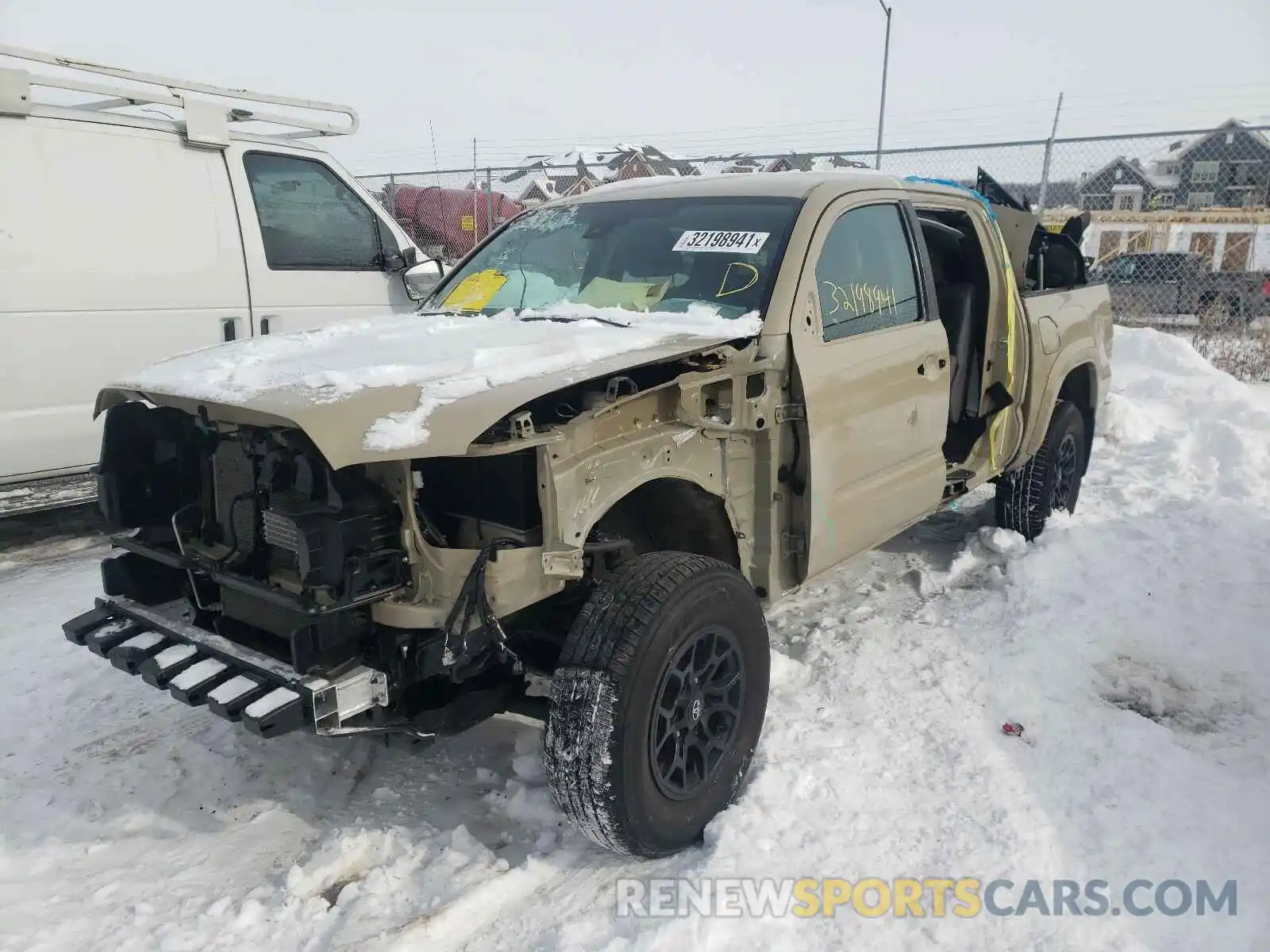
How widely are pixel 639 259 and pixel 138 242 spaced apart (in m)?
3.02

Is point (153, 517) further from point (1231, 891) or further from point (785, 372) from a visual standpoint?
point (1231, 891)

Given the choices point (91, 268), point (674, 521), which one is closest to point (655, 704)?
point (674, 521)

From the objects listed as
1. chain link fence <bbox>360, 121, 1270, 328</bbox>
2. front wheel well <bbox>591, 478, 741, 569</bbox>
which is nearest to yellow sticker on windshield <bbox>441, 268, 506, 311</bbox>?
front wheel well <bbox>591, 478, 741, 569</bbox>

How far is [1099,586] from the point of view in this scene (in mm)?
4566

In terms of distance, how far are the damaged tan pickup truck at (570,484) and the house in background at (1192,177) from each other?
28.9 feet

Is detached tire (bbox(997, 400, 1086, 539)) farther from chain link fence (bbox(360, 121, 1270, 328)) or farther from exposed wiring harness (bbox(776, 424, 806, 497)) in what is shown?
chain link fence (bbox(360, 121, 1270, 328))

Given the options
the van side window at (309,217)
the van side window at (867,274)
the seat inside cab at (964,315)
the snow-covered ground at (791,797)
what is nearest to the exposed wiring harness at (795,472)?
the van side window at (867,274)

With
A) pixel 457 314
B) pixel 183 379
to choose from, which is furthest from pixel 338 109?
pixel 183 379

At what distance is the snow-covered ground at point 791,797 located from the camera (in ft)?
8.37

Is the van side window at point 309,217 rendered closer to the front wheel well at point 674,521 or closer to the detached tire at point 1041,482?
the front wheel well at point 674,521

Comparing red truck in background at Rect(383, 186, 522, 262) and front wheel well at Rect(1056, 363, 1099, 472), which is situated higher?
red truck in background at Rect(383, 186, 522, 262)

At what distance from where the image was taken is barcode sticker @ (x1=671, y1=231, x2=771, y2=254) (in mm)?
3555

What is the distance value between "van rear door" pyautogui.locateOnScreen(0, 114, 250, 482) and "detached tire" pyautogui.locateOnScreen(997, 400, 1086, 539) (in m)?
4.55

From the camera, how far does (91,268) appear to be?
4.91m
